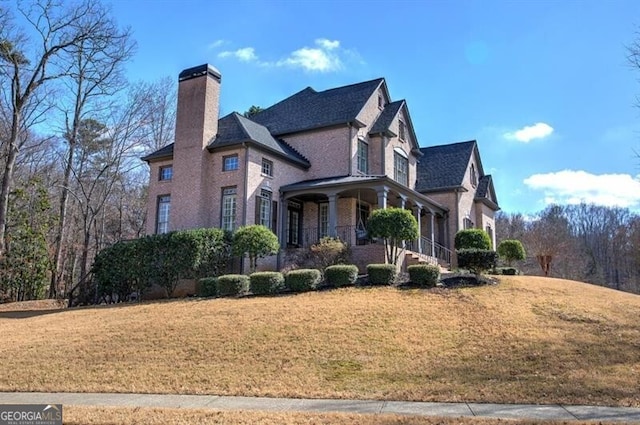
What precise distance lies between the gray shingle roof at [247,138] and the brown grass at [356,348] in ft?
27.1

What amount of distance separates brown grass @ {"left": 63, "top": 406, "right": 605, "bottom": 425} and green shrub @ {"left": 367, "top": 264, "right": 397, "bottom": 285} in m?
9.80

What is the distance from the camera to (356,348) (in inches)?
448

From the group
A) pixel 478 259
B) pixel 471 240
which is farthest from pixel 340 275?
pixel 471 240

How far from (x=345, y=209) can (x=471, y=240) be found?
6783 mm

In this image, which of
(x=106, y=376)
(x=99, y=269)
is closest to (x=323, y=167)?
(x=99, y=269)

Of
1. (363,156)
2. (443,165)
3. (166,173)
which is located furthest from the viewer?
(443,165)

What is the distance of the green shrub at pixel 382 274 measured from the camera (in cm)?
1722

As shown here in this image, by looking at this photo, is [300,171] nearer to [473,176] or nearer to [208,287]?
[208,287]

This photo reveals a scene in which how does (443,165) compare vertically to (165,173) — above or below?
above

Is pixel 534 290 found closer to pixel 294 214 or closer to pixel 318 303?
pixel 318 303

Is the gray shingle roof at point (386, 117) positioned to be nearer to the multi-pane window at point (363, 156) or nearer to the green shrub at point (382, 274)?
the multi-pane window at point (363, 156)

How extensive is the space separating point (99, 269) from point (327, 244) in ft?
30.8

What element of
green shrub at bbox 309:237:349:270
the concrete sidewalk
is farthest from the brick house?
the concrete sidewalk

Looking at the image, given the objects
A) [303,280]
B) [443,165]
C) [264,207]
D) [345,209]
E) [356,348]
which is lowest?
[356,348]
